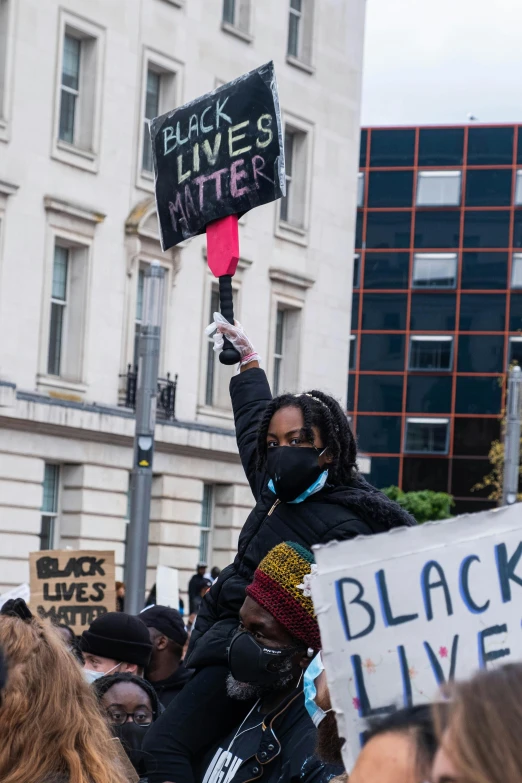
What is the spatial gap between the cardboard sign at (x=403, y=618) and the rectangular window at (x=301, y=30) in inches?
1190

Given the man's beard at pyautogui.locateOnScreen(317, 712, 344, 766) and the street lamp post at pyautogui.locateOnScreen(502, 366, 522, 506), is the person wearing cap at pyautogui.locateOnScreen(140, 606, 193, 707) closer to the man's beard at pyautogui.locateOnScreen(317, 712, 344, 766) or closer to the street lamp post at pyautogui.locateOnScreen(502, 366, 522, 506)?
the man's beard at pyautogui.locateOnScreen(317, 712, 344, 766)

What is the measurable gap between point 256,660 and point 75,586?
7.37m

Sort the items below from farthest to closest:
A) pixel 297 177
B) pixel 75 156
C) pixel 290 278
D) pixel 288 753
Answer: pixel 297 177
pixel 290 278
pixel 75 156
pixel 288 753

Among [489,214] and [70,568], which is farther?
[489,214]

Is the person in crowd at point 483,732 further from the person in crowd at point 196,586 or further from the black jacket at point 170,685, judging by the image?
the person in crowd at point 196,586

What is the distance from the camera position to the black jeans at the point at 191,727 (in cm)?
423

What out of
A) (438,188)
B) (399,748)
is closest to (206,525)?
(399,748)

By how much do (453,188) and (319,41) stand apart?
31725 mm

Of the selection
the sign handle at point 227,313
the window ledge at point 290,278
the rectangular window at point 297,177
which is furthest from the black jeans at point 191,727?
the rectangular window at point 297,177

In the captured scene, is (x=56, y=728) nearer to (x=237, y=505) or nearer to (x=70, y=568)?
(x=70, y=568)

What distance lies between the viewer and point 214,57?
29484 millimetres

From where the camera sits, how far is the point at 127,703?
17.6 feet

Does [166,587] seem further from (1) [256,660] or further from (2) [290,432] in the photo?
(1) [256,660]

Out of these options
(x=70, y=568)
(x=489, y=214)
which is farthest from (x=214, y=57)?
(x=489, y=214)
